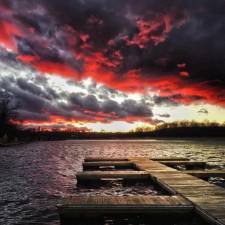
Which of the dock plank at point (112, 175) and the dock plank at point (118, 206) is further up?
the dock plank at point (112, 175)

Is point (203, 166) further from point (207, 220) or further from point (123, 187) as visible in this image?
point (207, 220)

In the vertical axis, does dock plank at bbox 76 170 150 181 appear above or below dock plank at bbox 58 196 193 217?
above

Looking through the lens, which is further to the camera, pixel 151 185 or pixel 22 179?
pixel 22 179

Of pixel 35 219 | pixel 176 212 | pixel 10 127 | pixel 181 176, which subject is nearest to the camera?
pixel 176 212

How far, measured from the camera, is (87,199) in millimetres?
11070

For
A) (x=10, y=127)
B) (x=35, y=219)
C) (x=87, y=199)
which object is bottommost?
(x=35, y=219)

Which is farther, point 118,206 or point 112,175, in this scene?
point 112,175

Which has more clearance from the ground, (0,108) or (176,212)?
(0,108)

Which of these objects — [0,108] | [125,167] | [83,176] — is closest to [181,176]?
[83,176]

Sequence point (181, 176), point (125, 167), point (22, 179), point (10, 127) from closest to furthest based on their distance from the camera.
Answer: point (181, 176)
point (22, 179)
point (125, 167)
point (10, 127)

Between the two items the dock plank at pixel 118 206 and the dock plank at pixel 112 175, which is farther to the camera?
the dock plank at pixel 112 175

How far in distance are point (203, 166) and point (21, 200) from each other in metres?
19.3

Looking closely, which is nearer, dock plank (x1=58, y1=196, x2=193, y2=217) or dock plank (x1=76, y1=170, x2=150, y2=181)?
dock plank (x1=58, y1=196, x2=193, y2=217)

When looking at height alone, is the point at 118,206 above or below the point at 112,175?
below
